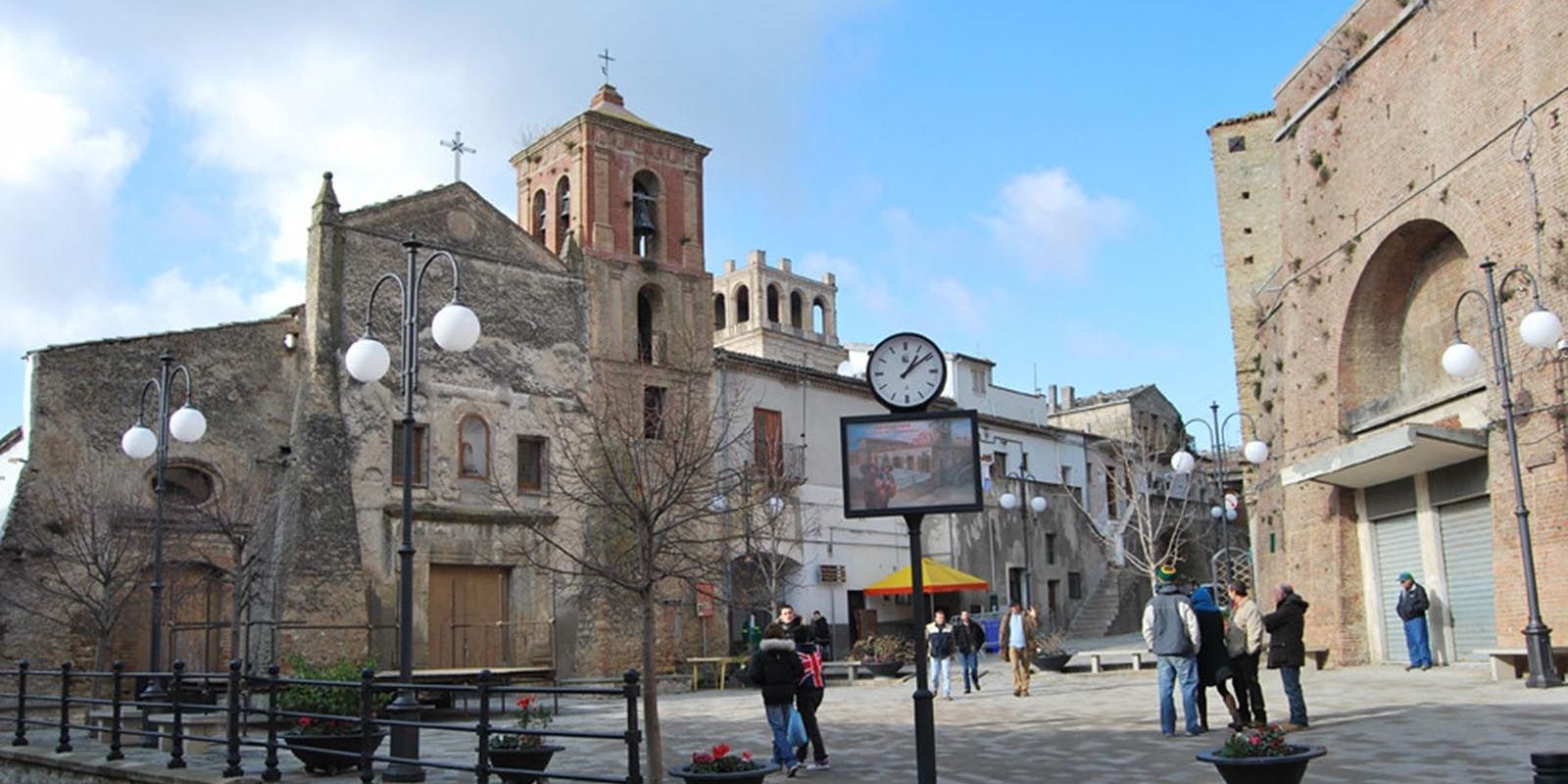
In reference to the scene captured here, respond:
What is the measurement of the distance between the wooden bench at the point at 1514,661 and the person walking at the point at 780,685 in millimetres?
10677

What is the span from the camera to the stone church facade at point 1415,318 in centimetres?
Answer: 1786

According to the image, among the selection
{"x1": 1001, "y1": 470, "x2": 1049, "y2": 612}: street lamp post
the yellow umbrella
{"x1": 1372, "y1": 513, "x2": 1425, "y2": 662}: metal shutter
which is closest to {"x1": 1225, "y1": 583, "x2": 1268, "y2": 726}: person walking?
{"x1": 1372, "y1": 513, "x2": 1425, "y2": 662}: metal shutter

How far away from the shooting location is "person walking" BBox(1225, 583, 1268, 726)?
1289cm

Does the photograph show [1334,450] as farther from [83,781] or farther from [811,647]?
[83,781]

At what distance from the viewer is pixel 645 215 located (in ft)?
107

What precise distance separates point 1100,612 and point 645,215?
2192cm

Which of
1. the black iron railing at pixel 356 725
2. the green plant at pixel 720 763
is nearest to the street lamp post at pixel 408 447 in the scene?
the black iron railing at pixel 356 725

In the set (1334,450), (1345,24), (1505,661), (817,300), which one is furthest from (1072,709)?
(817,300)

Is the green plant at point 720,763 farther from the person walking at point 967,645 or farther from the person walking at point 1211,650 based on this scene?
the person walking at point 967,645

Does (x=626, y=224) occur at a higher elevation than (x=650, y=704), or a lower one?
higher

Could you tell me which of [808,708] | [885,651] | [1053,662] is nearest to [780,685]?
[808,708]

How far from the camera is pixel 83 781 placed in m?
13.3

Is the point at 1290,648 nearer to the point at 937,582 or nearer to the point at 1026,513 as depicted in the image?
the point at 937,582

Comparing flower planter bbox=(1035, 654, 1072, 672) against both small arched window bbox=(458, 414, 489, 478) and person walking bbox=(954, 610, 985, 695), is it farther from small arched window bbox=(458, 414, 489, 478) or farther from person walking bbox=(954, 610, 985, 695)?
small arched window bbox=(458, 414, 489, 478)
